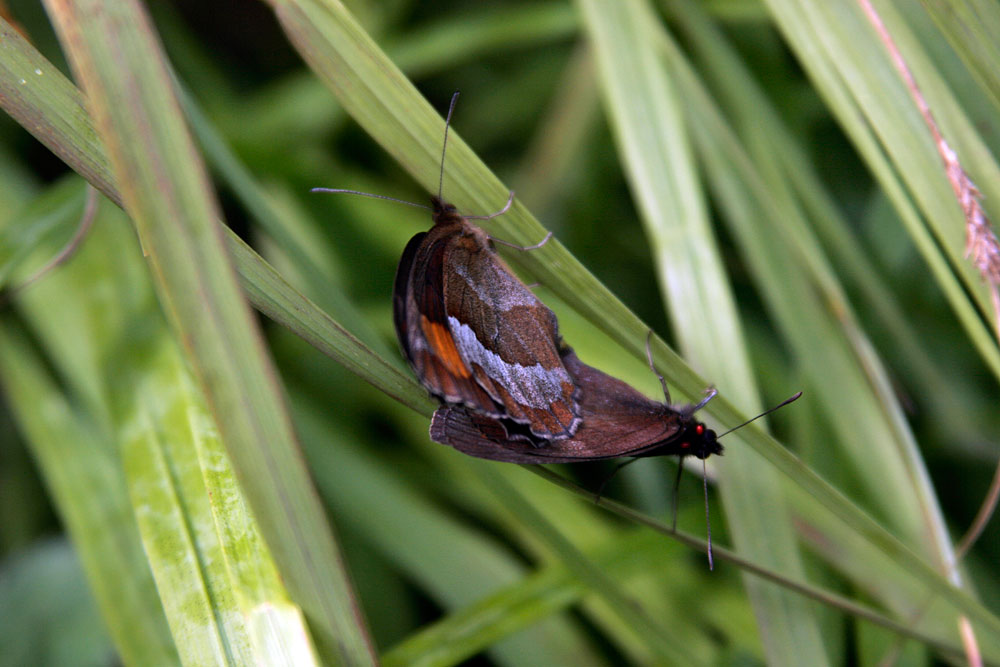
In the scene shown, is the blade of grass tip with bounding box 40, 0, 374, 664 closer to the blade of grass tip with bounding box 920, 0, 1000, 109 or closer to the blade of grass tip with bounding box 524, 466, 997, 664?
the blade of grass tip with bounding box 524, 466, 997, 664

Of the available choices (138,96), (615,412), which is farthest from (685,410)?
(138,96)

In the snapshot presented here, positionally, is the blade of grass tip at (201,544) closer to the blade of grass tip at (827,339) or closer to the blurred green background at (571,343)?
the blurred green background at (571,343)

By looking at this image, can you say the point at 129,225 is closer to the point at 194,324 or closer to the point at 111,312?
the point at 111,312

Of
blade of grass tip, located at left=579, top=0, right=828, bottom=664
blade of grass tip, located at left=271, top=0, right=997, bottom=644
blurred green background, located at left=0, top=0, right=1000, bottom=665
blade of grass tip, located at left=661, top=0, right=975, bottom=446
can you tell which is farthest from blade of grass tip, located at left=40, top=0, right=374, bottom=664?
blade of grass tip, located at left=661, top=0, right=975, bottom=446

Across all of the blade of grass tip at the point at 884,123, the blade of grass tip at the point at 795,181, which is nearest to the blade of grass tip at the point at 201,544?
the blade of grass tip at the point at 884,123

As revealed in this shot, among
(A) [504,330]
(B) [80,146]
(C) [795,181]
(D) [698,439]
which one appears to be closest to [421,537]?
(A) [504,330]

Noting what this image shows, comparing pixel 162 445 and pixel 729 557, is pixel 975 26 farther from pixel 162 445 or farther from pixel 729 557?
pixel 162 445
